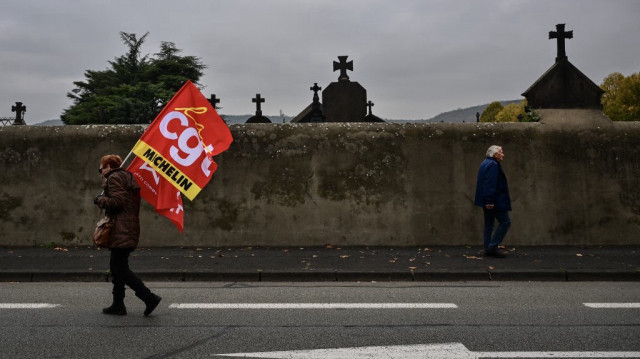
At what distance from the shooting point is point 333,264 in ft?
26.6

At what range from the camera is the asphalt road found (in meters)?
4.20

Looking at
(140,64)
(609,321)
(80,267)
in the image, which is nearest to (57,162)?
(80,267)

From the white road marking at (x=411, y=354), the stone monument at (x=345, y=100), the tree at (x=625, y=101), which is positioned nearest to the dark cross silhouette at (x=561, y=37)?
the stone monument at (x=345, y=100)

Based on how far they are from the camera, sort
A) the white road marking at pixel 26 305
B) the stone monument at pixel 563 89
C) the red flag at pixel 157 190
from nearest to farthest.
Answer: the red flag at pixel 157 190 < the white road marking at pixel 26 305 < the stone monument at pixel 563 89

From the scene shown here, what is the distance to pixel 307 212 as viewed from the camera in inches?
393

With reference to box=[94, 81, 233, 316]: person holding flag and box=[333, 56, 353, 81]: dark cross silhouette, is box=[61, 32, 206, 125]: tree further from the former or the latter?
box=[94, 81, 233, 316]: person holding flag

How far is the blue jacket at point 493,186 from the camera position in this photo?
28.0 feet

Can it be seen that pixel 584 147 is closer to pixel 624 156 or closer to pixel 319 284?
pixel 624 156

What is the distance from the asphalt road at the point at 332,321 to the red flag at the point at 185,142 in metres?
1.40

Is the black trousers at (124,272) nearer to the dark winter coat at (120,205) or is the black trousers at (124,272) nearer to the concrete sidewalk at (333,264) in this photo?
the dark winter coat at (120,205)

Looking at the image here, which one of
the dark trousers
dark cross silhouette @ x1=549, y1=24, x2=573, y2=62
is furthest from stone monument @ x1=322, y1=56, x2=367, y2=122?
the dark trousers

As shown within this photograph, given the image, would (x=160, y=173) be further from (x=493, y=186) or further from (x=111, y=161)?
(x=493, y=186)

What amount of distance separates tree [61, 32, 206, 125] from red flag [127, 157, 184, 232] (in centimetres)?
3004

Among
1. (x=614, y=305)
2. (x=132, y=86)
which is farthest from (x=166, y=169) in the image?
(x=132, y=86)
